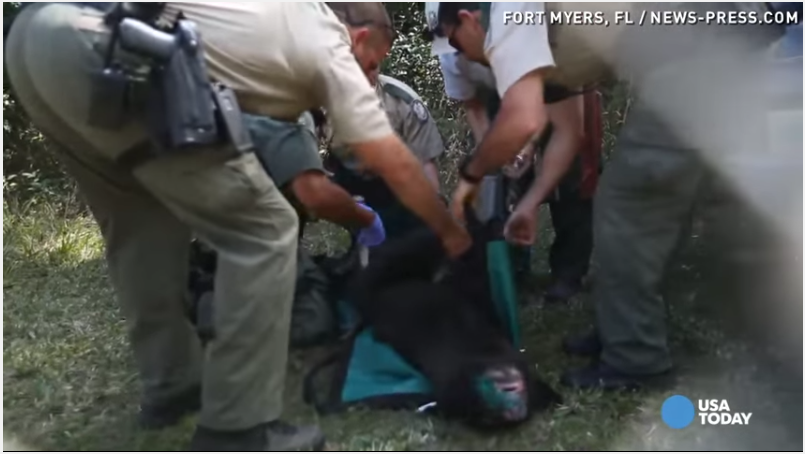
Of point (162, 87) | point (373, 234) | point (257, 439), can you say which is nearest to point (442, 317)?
point (373, 234)

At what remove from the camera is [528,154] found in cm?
224

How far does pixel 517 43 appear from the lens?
6.80ft

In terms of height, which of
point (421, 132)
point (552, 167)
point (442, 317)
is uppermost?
point (421, 132)

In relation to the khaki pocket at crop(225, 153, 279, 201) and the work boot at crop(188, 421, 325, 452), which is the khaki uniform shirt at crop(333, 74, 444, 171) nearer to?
the khaki pocket at crop(225, 153, 279, 201)

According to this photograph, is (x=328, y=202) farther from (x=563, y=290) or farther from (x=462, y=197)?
(x=563, y=290)

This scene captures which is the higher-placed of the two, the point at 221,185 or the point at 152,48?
the point at 152,48

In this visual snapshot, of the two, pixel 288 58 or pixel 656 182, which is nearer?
pixel 288 58

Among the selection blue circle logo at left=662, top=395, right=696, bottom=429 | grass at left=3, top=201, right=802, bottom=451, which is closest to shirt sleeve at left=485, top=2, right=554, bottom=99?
grass at left=3, top=201, right=802, bottom=451

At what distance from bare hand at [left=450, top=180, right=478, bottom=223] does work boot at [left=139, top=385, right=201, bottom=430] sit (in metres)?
0.61

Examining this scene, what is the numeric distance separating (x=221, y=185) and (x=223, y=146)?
64mm

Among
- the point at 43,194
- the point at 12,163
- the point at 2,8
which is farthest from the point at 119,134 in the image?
the point at 43,194

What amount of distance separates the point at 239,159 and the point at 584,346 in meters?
0.90

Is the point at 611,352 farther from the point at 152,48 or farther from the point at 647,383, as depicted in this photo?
the point at 152,48

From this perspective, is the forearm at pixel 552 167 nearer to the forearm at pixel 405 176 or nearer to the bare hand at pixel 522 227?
the bare hand at pixel 522 227
